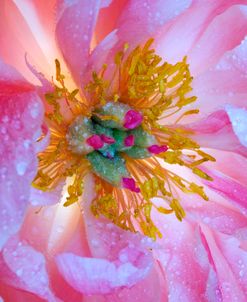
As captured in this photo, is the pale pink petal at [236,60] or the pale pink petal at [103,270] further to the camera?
the pale pink petal at [236,60]

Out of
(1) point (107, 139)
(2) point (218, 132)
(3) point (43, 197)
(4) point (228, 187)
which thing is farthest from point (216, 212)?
(3) point (43, 197)

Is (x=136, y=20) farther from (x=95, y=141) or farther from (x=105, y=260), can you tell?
(x=105, y=260)

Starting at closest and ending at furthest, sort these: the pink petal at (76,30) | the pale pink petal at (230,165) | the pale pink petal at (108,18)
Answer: the pink petal at (76,30) < the pale pink petal at (108,18) < the pale pink petal at (230,165)

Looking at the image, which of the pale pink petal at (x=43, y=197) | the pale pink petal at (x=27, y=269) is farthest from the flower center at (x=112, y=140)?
the pale pink petal at (x=27, y=269)

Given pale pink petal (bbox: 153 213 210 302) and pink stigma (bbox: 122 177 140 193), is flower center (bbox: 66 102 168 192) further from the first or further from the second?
pale pink petal (bbox: 153 213 210 302)

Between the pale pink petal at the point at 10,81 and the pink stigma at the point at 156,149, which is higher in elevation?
the pale pink petal at the point at 10,81

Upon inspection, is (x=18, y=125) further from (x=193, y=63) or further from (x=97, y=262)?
(x=193, y=63)

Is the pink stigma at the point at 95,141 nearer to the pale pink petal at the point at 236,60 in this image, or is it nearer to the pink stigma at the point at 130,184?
the pink stigma at the point at 130,184

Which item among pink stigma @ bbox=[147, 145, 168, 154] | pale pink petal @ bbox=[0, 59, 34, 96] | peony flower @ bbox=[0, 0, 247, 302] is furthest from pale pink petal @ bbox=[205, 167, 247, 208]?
pale pink petal @ bbox=[0, 59, 34, 96]
